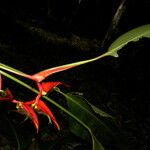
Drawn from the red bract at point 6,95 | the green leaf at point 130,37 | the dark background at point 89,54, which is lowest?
the dark background at point 89,54

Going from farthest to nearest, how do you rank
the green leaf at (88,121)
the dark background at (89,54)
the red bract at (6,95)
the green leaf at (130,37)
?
the dark background at (89,54) → the green leaf at (88,121) → the green leaf at (130,37) → the red bract at (6,95)

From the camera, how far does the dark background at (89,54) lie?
4098 millimetres

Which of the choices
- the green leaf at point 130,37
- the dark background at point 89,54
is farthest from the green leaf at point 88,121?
the dark background at point 89,54

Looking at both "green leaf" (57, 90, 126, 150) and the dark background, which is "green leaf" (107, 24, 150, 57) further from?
the dark background

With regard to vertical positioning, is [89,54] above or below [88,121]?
below

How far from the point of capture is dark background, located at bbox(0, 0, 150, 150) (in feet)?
13.4

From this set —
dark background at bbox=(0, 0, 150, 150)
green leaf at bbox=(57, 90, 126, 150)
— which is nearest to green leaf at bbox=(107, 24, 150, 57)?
green leaf at bbox=(57, 90, 126, 150)

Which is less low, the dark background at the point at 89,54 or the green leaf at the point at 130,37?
the green leaf at the point at 130,37

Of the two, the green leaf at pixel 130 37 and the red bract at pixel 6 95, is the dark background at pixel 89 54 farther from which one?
the red bract at pixel 6 95

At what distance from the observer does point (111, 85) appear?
4.79 metres

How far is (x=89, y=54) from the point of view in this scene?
6.61m

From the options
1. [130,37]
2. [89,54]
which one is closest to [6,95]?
[130,37]

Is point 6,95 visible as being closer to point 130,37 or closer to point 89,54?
point 130,37

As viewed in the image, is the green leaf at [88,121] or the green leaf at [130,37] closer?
the green leaf at [130,37]
